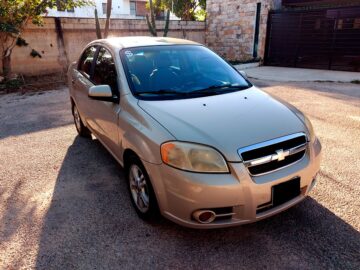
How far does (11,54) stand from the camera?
10.7 m

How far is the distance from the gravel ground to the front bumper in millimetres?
339

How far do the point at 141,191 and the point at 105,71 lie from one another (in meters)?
1.56

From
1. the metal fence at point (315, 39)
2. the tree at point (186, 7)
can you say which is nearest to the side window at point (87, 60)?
the metal fence at point (315, 39)

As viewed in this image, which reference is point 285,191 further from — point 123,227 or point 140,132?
point 123,227

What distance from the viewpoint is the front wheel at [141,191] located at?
254 cm

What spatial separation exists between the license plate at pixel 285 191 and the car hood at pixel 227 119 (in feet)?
1.23

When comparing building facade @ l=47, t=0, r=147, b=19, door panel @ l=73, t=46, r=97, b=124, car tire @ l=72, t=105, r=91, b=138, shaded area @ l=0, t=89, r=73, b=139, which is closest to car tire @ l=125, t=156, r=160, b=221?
door panel @ l=73, t=46, r=97, b=124

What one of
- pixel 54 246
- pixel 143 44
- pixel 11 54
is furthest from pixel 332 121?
pixel 11 54

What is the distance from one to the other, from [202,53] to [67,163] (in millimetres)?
2339

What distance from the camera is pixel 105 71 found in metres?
3.52

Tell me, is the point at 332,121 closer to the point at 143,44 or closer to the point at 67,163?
the point at 143,44

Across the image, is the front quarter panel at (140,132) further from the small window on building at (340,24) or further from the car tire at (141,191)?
the small window on building at (340,24)

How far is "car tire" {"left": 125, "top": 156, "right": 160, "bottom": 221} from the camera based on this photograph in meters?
2.54

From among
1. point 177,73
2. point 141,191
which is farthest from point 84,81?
point 141,191
